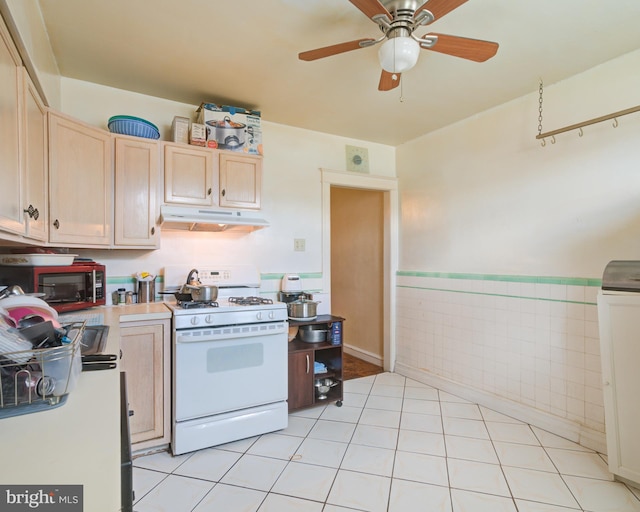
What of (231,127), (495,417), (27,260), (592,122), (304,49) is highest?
(304,49)

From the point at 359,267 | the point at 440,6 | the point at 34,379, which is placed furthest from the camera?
the point at 359,267

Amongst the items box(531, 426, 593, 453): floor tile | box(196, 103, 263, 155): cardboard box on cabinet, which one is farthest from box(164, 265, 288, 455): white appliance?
box(531, 426, 593, 453): floor tile

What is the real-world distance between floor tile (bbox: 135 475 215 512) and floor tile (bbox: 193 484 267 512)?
0.14 feet

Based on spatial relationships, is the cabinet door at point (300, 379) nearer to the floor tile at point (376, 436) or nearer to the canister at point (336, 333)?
the canister at point (336, 333)

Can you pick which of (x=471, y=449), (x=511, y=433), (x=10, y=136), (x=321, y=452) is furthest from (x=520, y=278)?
(x=10, y=136)

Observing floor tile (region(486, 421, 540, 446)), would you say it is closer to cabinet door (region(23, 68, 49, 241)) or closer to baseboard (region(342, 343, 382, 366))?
baseboard (region(342, 343, 382, 366))

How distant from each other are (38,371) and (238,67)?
2.07 meters

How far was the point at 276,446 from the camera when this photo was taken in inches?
87.4

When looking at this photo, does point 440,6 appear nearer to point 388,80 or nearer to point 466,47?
point 466,47

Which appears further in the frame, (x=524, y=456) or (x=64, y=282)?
(x=524, y=456)

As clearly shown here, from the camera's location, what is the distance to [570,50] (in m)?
2.03

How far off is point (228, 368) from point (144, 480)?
71 centimetres

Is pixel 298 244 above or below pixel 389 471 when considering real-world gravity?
above

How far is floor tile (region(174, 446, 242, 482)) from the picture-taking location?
1924 millimetres
